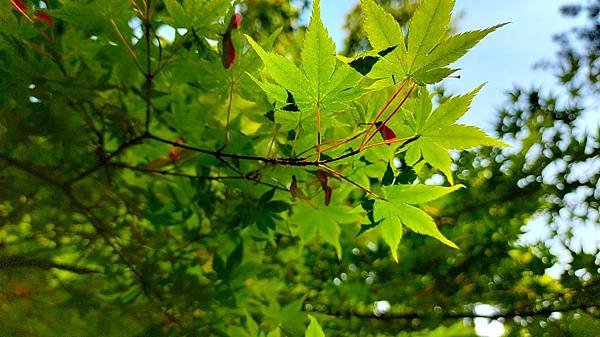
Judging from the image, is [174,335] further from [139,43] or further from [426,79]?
[426,79]

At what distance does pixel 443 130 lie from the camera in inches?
21.2

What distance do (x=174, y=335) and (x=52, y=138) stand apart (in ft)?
1.47

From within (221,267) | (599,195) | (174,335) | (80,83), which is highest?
(599,195)

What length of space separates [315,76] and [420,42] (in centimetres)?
10

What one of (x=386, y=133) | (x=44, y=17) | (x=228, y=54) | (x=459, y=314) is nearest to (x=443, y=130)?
(x=386, y=133)

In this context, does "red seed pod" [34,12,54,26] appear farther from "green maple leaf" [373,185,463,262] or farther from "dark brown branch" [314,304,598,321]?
"dark brown branch" [314,304,598,321]

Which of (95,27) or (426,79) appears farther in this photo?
(95,27)

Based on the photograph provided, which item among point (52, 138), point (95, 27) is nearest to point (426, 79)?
point (95, 27)

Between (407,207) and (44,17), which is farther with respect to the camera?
(44,17)

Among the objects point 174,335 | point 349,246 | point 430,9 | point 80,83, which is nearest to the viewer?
point 430,9

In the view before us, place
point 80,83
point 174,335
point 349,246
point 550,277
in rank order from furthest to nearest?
point 349,246
point 550,277
point 174,335
point 80,83

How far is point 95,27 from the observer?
69cm

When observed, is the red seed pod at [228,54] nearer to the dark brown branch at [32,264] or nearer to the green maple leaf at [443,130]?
the green maple leaf at [443,130]

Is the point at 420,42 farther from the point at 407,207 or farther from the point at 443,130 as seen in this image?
the point at 407,207
